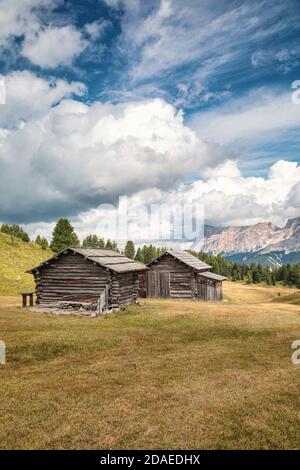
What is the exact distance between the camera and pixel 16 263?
58812 mm

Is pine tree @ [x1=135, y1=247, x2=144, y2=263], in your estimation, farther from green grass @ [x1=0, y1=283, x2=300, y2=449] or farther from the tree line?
green grass @ [x1=0, y1=283, x2=300, y2=449]

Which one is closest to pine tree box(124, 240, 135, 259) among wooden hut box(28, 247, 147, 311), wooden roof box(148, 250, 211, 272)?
wooden roof box(148, 250, 211, 272)

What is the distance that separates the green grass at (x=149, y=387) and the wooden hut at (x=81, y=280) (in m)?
8.37

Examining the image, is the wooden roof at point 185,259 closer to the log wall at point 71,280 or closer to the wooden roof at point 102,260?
the wooden roof at point 102,260

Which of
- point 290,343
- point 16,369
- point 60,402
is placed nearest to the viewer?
point 60,402

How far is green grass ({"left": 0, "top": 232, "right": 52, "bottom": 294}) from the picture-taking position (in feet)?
162

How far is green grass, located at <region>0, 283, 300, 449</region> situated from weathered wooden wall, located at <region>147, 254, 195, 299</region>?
70.5 ft

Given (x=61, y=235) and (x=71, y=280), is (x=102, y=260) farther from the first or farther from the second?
(x=61, y=235)

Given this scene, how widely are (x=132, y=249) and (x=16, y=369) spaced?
124 meters

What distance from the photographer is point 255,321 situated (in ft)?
80.6

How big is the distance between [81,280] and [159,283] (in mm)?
15990

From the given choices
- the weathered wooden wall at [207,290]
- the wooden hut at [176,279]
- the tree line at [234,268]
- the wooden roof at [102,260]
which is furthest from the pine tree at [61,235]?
the wooden roof at [102,260]
